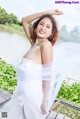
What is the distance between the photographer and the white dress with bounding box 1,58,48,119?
184 centimetres

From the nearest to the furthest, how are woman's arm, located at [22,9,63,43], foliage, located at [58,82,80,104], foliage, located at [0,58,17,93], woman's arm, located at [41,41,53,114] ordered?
woman's arm, located at [41,41,53,114] < woman's arm, located at [22,9,63,43] < foliage, located at [58,82,80,104] < foliage, located at [0,58,17,93]

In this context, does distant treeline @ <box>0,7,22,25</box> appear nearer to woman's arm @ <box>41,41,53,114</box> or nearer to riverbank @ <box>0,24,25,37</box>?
riverbank @ <box>0,24,25,37</box>

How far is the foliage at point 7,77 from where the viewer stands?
7.30 feet

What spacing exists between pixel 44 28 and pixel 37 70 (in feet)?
0.90

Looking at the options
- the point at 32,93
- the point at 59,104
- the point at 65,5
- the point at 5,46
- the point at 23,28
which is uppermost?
the point at 65,5

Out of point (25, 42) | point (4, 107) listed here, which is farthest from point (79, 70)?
point (4, 107)

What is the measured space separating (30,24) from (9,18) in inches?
10.8

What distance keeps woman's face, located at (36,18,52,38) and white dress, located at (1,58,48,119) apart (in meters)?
0.19

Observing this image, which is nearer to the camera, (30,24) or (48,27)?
(48,27)

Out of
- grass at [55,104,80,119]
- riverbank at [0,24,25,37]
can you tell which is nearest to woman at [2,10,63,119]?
riverbank at [0,24,25,37]

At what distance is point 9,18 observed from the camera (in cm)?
216

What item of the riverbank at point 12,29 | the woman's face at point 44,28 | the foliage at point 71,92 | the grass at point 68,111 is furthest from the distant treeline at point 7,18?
the grass at point 68,111

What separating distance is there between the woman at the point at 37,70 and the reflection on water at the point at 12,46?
0.39ft

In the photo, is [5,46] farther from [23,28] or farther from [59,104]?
[59,104]
